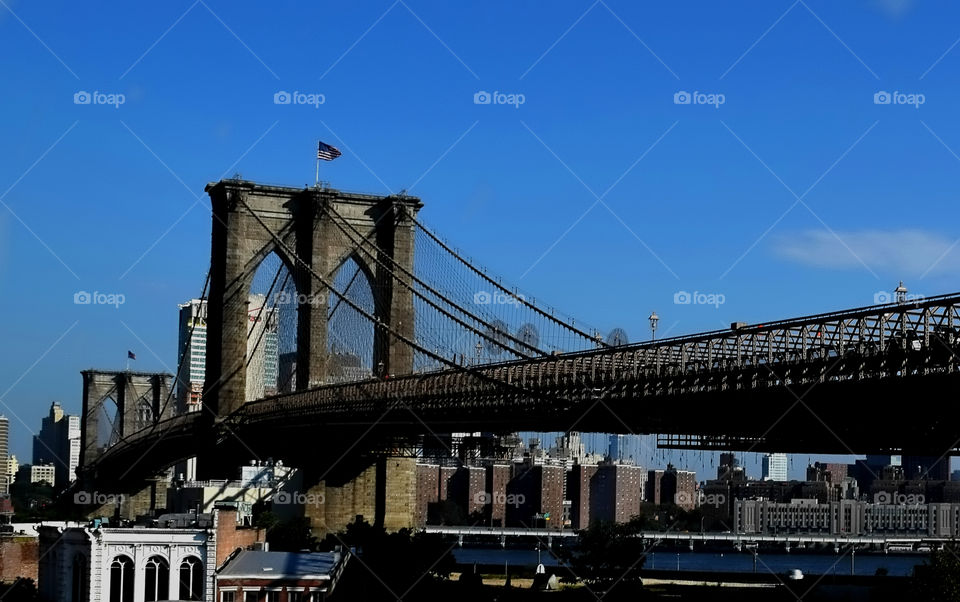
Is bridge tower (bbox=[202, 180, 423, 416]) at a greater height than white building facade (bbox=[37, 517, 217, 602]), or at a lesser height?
greater

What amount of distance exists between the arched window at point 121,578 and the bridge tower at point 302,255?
3802cm

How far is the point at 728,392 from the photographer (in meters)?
44.8

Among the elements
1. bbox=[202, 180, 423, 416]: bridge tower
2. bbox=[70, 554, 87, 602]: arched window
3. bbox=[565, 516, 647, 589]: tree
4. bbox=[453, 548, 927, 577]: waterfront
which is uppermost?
bbox=[202, 180, 423, 416]: bridge tower

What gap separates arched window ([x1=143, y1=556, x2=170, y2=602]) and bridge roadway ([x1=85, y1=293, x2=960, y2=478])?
14.2m

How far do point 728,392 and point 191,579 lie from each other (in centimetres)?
1393

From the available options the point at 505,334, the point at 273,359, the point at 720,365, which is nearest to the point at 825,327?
the point at 720,365

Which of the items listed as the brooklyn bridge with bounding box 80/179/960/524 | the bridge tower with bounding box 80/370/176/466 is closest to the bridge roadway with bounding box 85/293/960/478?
the brooklyn bridge with bounding box 80/179/960/524

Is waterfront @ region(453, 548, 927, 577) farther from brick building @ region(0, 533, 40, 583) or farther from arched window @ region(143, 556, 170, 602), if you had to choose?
arched window @ region(143, 556, 170, 602)

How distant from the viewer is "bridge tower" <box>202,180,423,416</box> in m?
80.6

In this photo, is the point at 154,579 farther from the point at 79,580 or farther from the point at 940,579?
the point at 940,579

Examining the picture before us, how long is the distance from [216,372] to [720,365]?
41.6 m

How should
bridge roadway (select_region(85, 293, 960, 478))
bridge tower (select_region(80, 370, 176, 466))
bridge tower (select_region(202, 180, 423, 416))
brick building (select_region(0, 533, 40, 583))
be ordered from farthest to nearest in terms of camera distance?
bridge tower (select_region(80, 370, 176, 466))
bridge tower (select_region(202, 180, 423, 416))
brick building (select_region(0, 533, 40, 583))
bridge roadway (select_region(85, 293, 960, 478))

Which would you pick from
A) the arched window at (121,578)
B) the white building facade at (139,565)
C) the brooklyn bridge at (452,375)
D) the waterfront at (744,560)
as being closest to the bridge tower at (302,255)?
the brooklyn bridge at (452,375)

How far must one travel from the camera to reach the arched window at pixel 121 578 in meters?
41.5
